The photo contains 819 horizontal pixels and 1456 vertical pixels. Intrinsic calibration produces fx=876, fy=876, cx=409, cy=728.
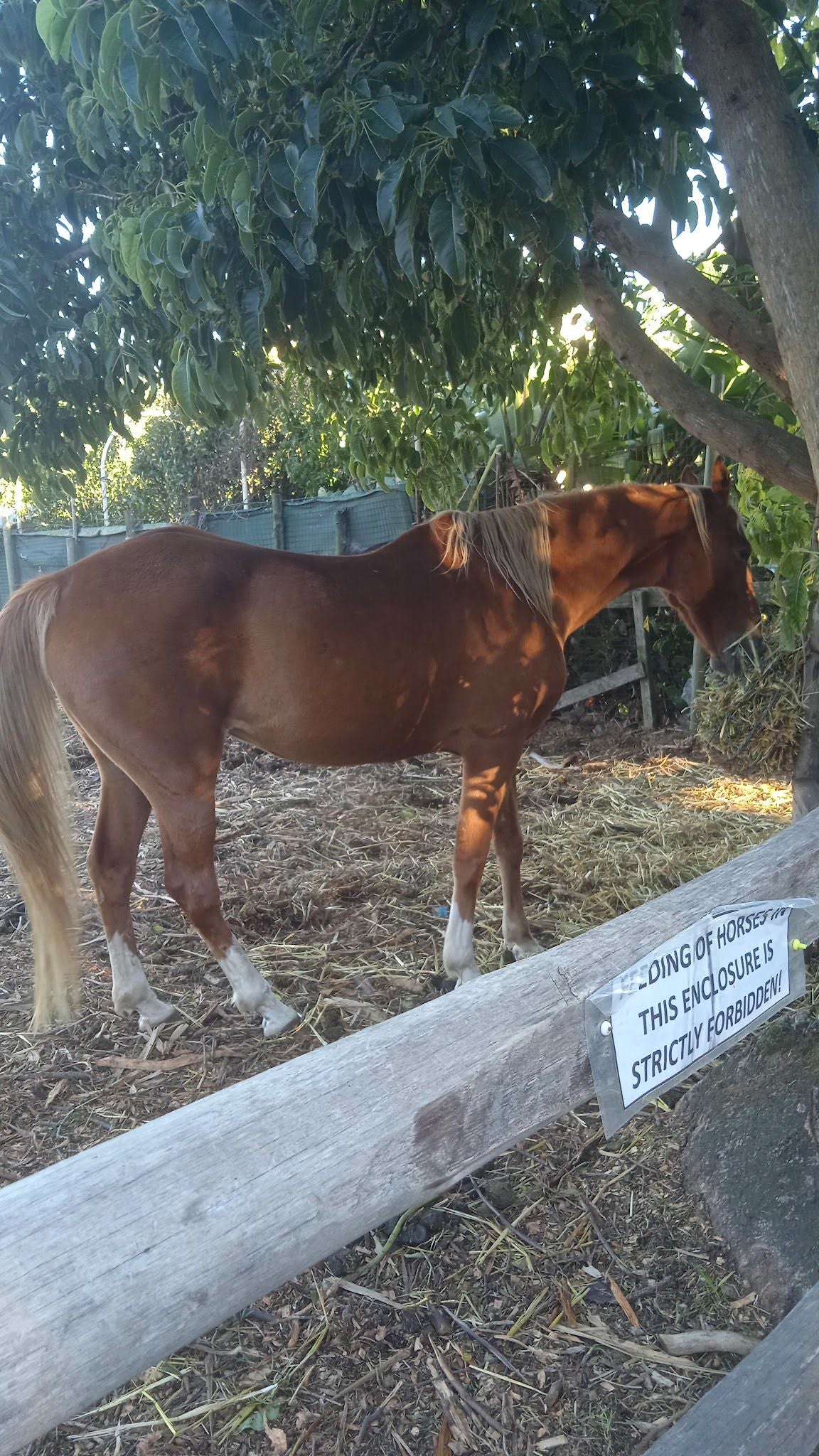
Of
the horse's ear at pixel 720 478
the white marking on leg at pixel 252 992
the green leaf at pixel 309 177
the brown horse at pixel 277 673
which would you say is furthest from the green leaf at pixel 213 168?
the horse's ear at pixel 720 478

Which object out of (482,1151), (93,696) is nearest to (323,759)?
(93,696)

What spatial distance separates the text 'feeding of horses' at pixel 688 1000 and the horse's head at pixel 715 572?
90.2 inches

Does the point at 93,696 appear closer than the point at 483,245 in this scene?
No

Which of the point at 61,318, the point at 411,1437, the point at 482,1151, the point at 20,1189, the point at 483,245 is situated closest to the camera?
the point at 20,1189

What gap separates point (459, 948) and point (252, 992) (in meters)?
0.77

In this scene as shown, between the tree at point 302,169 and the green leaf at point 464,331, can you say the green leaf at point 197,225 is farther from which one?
the green leaf at point 464,331

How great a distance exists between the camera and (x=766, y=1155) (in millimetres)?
2117

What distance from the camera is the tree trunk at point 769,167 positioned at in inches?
92.0

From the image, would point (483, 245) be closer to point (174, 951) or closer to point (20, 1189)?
point (20, 1189)

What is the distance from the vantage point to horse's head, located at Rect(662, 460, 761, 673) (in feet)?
12.2

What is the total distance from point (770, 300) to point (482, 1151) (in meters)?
2.34

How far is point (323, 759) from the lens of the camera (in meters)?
3.25

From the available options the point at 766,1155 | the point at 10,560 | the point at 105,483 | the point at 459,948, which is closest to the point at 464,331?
the point at 459,948

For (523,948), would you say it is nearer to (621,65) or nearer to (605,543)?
(605,543)
